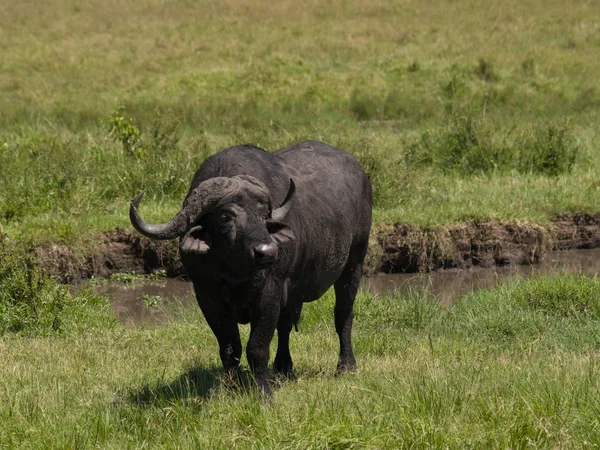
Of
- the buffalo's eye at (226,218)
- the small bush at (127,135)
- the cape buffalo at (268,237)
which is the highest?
the buffalo's eye at (226,218)

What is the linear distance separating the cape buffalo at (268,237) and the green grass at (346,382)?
37cm

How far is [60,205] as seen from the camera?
11.9m

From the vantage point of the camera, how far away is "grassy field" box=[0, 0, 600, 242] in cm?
1241

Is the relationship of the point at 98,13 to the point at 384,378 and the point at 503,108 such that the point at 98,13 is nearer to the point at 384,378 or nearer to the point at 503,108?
the point at 503,108

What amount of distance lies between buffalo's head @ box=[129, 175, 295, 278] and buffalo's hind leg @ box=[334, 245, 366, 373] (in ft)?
6.27

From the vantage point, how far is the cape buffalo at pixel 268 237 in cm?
548

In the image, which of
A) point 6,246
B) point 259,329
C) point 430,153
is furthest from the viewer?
point 430,153

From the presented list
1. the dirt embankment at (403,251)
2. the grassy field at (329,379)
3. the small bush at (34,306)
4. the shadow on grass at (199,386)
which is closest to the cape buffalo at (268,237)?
the shadow on grass at (199,386)

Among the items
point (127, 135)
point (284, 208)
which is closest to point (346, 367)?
point (284, 208)

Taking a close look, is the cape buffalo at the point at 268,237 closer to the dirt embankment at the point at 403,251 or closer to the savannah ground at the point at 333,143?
the savannah ground at the point at 333,143

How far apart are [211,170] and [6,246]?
13.2 ft

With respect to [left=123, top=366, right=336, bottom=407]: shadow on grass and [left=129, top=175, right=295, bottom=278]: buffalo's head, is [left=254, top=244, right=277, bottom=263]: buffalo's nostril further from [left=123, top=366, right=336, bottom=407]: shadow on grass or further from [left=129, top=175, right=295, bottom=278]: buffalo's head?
[left=123, top=366, right=336, bottom=407]: shadow on grass

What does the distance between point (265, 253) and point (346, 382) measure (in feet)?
4.08

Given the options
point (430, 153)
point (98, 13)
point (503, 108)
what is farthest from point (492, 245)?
point (98, 13)
